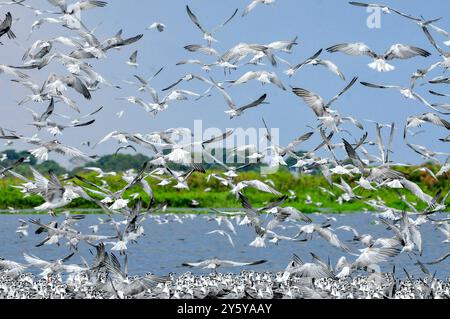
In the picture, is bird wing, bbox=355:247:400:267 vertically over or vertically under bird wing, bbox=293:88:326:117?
under

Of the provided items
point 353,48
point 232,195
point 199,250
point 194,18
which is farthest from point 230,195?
point 353,48

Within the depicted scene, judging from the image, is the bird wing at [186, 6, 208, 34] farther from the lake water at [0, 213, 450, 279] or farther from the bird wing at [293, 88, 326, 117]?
the lake water at [0, 213, 450, 279]

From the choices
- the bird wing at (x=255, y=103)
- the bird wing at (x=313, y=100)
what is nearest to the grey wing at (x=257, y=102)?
the bird wing at (x=255, y=103)

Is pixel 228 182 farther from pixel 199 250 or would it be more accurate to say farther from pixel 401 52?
pixel 199 250

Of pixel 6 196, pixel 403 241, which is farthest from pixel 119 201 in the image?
pixel 6 196

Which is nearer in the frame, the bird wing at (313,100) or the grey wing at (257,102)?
the grey wing at (257,102)

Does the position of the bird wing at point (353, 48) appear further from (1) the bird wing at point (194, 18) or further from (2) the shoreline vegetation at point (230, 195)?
(2) the shoreline vegetation at point (230, 195)

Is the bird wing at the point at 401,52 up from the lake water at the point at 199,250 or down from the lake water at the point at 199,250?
up

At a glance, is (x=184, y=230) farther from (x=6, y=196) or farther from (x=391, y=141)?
(x=391, y=141)

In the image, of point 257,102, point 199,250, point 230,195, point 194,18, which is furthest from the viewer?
point 230,195

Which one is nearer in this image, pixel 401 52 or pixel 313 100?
pixel 313 100

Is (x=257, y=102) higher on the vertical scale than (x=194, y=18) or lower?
lower

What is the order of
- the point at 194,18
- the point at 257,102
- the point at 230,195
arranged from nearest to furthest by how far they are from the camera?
the point at 257,102
the point at 194,18
the point at 230,195

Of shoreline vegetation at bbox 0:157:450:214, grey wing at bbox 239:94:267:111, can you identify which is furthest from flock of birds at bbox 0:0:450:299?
shoreline vegetation at bbox 0:157:450:214
